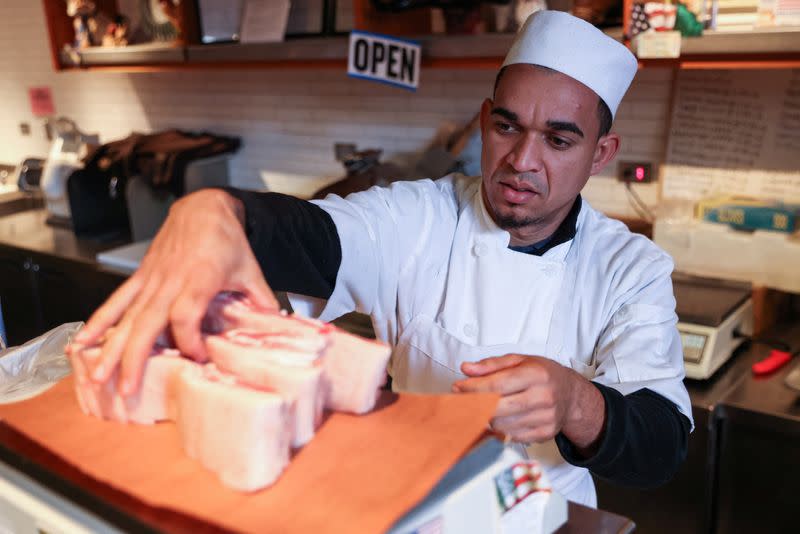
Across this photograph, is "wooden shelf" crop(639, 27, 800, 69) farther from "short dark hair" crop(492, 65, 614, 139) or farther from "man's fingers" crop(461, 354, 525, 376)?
"man's fingers" crop(461, 354, 525, 376)

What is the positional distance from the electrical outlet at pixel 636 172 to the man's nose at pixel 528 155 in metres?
1.52

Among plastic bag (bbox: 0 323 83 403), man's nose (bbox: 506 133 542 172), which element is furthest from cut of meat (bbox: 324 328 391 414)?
man's nose (bbox: 506 133 542 172)

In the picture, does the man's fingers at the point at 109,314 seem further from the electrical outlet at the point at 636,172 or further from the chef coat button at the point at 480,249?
the electrical outlet at the point at 636,172

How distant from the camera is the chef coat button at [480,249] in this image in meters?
1.57

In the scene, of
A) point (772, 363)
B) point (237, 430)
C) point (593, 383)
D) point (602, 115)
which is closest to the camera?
point (237, 430)

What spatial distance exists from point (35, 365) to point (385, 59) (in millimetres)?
1913

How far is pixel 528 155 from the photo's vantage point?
1.41m

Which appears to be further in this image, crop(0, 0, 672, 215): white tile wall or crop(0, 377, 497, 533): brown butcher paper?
crop(0, 0, 672, 215): white tile wall

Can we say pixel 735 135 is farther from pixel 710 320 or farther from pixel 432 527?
pixel 432 527

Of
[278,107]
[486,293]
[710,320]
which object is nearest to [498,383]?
[486,293]

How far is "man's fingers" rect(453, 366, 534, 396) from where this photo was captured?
0.93 metres

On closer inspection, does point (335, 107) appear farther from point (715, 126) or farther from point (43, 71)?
point (43, 71)

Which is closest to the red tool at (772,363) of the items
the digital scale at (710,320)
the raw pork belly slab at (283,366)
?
the digital scale at (710,320)

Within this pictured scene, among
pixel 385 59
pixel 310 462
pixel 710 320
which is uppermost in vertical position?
pixel 385 59
